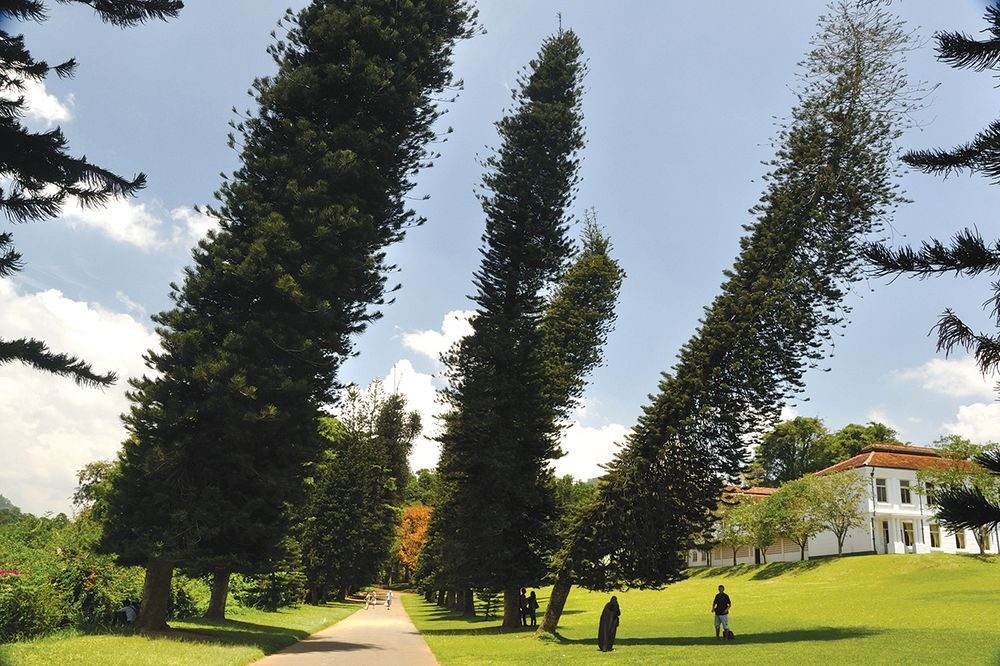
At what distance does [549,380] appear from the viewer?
91.4ft

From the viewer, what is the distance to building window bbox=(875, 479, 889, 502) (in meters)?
49.6

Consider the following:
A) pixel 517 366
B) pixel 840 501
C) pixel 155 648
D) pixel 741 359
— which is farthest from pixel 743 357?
pixel 840 501

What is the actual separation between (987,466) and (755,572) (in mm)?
52322

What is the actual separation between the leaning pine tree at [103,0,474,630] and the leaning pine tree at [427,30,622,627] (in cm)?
676

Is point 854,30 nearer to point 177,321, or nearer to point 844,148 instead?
point 844,148

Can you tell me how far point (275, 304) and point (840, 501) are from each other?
139 ft

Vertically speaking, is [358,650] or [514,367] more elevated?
[514,367]

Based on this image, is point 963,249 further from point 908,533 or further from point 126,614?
point 908,533

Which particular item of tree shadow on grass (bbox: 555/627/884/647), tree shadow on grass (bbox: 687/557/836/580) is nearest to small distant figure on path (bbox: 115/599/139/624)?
tree shadow on grass (bbox: 555/627/884/647)

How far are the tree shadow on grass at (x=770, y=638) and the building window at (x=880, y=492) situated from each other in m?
32.8

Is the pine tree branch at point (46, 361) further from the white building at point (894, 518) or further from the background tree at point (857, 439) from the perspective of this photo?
the background tree at point (857, 439)

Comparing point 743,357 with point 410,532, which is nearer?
point 743,357

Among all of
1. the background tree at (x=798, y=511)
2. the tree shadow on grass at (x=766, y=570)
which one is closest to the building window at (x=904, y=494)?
the background tree at (x=798, y=511)

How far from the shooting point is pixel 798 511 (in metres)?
49.1
